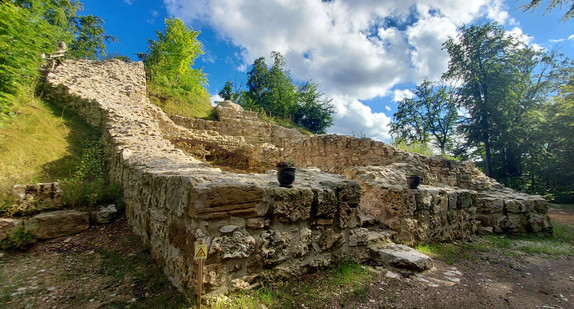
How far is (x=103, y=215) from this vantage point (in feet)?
13.5

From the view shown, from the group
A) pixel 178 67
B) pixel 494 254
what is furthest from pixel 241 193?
pixel 178 67

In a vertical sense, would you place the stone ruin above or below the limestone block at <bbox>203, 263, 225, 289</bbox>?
above

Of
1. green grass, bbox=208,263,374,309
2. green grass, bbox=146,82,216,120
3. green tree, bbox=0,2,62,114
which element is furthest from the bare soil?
green grass, bbox=146,82,216,120

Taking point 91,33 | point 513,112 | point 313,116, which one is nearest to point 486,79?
point 513,112

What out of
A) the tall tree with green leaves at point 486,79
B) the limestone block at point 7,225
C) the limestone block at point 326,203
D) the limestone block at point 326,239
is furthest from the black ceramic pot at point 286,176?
the tall tree with green leaves at point 486,79

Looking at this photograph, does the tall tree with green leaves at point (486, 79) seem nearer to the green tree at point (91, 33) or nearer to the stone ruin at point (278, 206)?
the stone ruin at point (278, 206)

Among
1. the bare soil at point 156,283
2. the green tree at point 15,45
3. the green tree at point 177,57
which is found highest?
the green tree at point 177,57

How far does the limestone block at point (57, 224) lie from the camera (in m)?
3.47

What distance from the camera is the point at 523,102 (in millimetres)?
16828

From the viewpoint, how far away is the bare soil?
2.32m

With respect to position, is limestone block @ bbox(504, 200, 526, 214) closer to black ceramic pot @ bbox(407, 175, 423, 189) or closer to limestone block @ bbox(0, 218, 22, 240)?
black ceramic pot @ bbox(407, 175, 423, 189)

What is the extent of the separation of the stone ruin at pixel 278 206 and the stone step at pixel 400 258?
0.02 meters

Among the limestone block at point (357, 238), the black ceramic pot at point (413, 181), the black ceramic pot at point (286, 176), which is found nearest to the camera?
the black ceramic pot at point (286, 176)

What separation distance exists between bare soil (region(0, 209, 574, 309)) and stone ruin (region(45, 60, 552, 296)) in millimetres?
265
